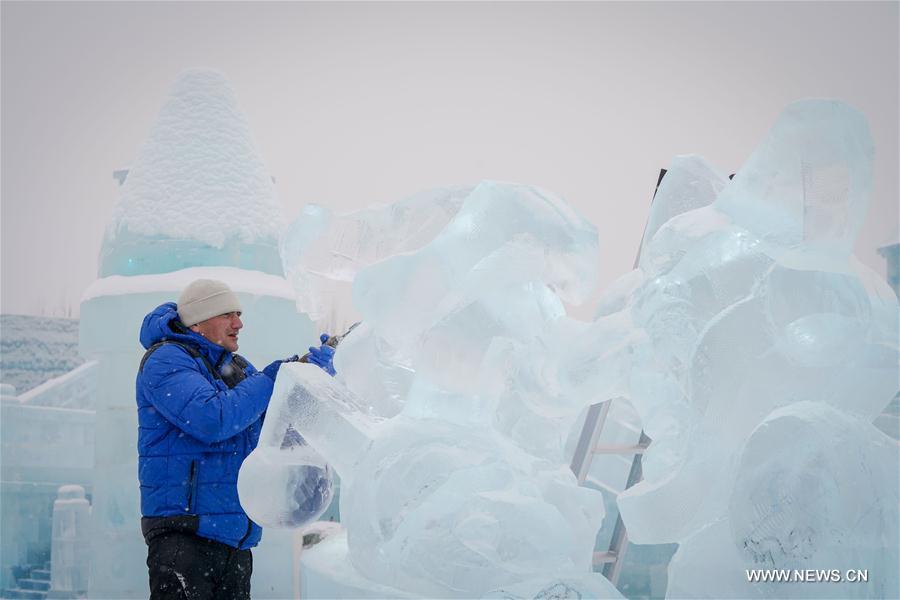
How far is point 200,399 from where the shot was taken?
199 cm

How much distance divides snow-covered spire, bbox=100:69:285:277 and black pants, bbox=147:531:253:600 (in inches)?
95.1

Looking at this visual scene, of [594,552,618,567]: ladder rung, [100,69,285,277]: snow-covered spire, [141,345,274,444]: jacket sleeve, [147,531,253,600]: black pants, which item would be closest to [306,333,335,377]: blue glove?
[141,345,274,444]: jacket sleeve

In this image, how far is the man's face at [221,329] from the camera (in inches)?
87.4

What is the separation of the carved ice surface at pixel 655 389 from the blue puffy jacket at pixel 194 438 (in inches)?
9.9

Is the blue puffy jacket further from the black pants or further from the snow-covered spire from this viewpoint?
the snow-covered spire

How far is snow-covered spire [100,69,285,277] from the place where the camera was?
427cm

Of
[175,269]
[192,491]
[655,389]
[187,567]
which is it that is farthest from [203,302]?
[175,269]

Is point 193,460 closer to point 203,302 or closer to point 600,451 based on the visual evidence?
point 203,302

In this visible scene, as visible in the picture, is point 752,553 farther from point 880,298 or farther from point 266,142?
point 266,142

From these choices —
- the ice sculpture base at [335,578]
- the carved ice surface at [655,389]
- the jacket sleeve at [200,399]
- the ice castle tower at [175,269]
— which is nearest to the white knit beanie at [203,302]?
the jacket sleeve at [200,399]

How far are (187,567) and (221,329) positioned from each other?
602mm

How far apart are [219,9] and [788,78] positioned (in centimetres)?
365

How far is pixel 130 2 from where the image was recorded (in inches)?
220

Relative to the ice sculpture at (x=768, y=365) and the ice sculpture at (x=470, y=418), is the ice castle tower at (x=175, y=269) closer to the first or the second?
the ice sculpture at (x=470, y=418)
